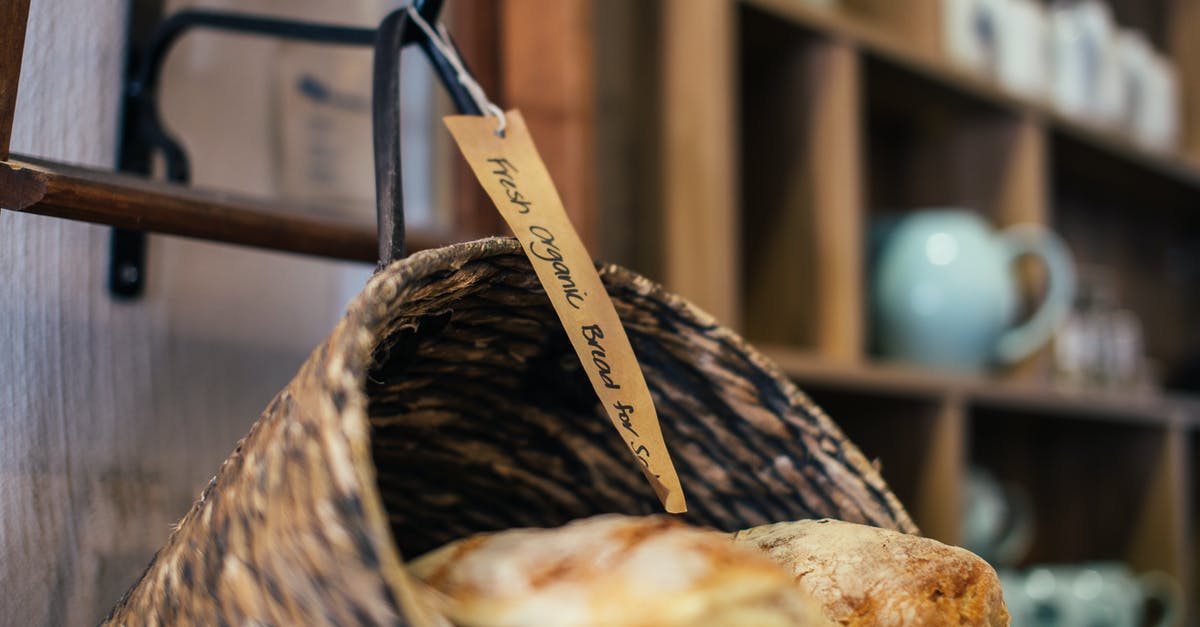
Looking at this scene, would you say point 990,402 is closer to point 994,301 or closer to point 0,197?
point 994,301

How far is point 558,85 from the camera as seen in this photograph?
96cm

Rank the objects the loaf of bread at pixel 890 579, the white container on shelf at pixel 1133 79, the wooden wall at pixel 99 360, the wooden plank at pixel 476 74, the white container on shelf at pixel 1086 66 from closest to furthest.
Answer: the loaf of bread at pixel 890 579, the wooden wall at pixel 99 360, the wooden plank at pixel 476 74, the white container on shelf at pixel 1086 66, the white container on shelf at pixel 1133 79

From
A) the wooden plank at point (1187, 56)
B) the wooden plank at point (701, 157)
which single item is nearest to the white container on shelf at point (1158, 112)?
the wooden plank at point (1187, 56)

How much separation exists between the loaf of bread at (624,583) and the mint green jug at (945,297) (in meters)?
1.07

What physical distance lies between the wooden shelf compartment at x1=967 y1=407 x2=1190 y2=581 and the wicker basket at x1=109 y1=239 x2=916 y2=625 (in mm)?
1302

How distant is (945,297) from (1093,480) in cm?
72

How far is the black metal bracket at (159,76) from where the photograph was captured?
457 millimetres

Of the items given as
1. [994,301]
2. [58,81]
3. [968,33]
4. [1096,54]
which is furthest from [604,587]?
[1096,54]

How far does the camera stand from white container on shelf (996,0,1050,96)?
61.1 inches

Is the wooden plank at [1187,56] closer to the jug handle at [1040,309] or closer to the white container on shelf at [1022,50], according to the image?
the white container on shelf at [1022,50]

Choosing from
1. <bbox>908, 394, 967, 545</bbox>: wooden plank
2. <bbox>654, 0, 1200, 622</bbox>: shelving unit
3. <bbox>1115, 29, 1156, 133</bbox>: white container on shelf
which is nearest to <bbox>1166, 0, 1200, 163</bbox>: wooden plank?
<bbox>654, 0, 1200, 622</bbox>: shelving unit

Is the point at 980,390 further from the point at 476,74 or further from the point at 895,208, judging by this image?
the point at 476,74

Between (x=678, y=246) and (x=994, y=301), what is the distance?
498mm

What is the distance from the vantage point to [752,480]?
51 centimetres
